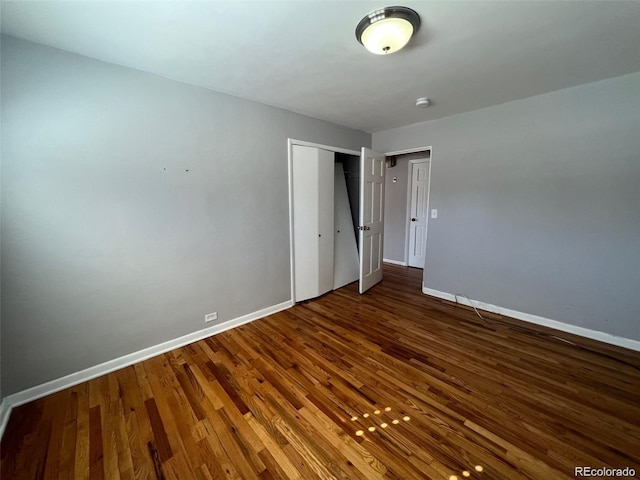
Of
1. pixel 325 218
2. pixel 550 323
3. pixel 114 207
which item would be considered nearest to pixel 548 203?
pixel 550 323

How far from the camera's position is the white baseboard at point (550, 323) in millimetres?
2291

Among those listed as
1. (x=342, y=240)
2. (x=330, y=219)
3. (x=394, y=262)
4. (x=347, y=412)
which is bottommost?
(x=347, y=412)

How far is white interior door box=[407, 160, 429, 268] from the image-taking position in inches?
190

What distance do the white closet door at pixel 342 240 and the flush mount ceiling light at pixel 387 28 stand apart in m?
2.47

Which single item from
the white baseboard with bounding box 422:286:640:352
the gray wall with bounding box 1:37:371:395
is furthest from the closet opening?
the white baseboard with bounding box 422:286:640:352

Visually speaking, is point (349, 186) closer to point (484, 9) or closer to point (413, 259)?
point (413, 259)

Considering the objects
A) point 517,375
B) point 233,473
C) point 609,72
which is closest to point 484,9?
point 609,72

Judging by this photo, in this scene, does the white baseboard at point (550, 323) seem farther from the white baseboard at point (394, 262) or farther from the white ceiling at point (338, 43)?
the white ceiling at point (338, 43)

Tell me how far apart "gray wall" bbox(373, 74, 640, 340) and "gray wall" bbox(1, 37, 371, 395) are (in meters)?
2.49

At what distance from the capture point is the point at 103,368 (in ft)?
6.49

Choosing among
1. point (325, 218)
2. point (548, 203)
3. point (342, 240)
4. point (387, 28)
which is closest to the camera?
point (387, 28)

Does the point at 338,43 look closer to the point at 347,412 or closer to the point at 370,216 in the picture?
the point at 370,216

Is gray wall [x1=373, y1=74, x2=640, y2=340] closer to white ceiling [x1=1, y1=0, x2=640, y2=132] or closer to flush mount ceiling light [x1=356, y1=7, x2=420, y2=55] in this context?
white ceiling [x1=1, y1=0, x2=640, y2=132]

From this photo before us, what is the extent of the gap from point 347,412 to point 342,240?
272cm
